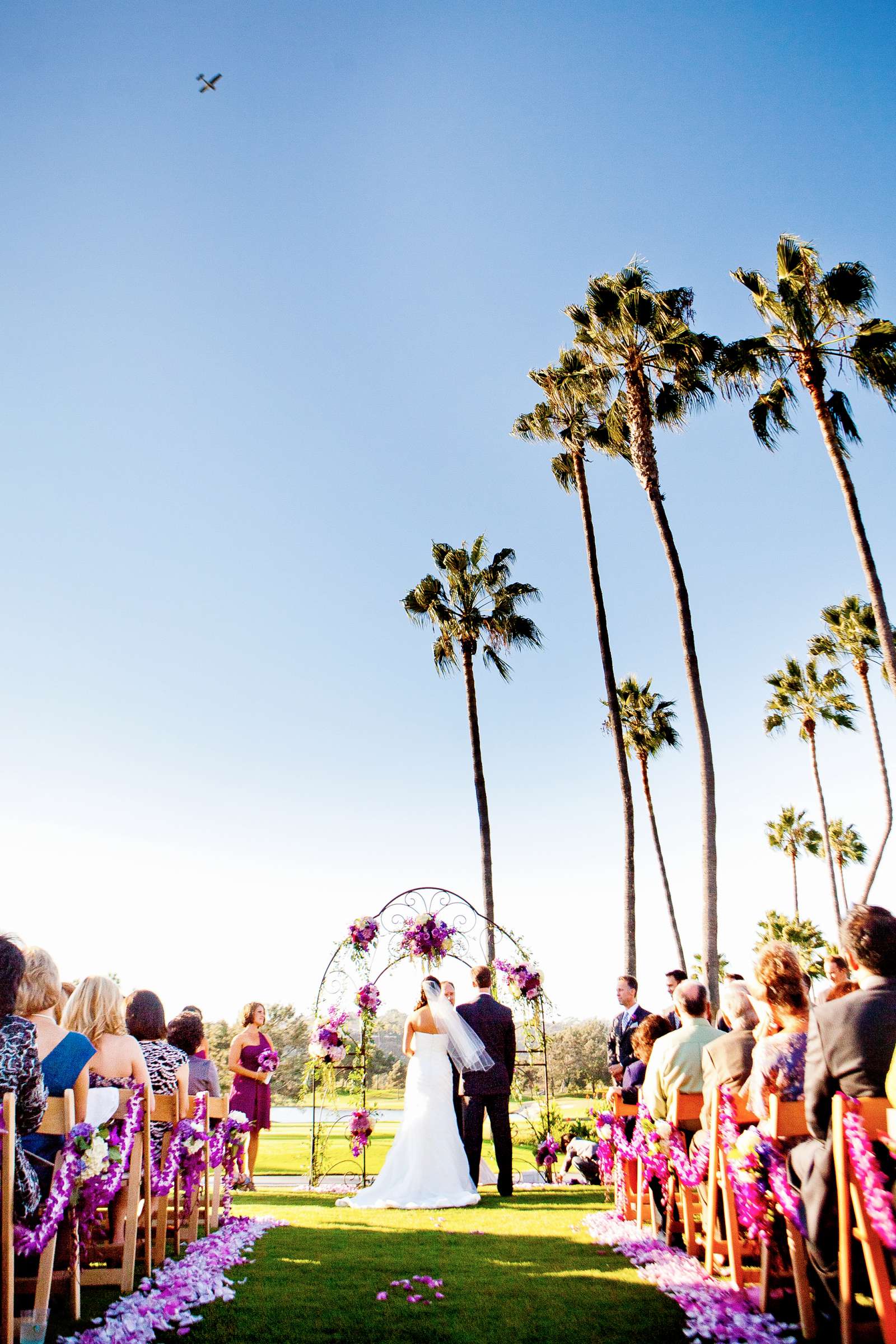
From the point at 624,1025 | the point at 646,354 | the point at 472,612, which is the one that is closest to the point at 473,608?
the point at 472,612

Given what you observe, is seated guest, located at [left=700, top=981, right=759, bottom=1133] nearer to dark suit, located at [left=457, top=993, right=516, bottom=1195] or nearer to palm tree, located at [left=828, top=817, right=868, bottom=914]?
dark suit, located at [left=457, top=993, right=516, bottom=1195]

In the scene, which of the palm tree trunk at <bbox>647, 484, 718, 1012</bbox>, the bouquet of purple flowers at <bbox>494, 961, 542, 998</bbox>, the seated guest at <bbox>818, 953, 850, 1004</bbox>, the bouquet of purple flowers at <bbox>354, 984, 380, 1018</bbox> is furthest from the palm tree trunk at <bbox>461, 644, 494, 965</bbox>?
the seated guest at <bbox>818, 953, 850, 1004</bbox>

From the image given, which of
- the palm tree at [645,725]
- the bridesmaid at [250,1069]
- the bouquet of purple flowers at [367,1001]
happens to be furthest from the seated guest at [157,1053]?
the palm tree at [645,725]

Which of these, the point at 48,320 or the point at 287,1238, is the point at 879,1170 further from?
the point at 48,320

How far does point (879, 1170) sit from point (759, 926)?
45232 mm

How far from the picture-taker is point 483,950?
13.9 m

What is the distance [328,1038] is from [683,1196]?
7.93 metres

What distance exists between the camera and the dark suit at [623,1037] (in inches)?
335

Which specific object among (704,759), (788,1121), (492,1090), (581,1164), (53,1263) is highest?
(704,759)

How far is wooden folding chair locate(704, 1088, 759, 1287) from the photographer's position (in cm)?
426

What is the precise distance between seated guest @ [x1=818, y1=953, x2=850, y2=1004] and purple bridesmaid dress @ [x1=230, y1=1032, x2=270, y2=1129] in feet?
20.7

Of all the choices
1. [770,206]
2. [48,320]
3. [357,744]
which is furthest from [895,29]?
[357,744]

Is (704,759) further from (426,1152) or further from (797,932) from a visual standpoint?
(797,932)

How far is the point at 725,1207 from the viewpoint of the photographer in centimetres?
455
